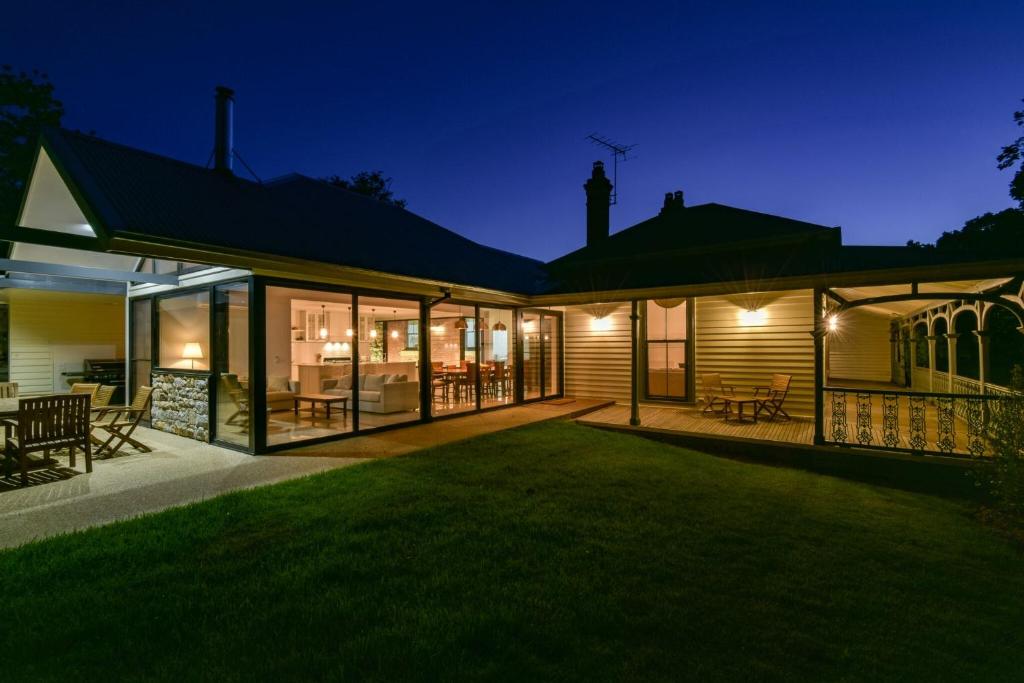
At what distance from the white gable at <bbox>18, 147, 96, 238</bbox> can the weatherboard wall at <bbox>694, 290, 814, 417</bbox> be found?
441 inches

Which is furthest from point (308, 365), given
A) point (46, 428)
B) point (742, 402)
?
point (742, 402)

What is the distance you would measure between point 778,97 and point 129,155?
60.1ft

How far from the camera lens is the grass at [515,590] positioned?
7.96ft

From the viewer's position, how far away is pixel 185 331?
812 centimetres

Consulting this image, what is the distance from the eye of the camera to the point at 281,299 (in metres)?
11.1

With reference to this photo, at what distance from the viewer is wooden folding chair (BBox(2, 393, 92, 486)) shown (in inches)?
204

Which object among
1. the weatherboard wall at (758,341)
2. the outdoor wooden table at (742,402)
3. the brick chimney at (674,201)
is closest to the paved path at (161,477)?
the outdoor wooden table at (742,402)

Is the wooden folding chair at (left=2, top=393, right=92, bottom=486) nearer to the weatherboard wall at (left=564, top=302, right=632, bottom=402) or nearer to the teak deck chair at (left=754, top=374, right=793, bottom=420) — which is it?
the weatherboard wall at (left=564, top=302, right=632, bottom=402)

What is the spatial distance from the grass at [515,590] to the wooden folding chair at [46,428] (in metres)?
2.34

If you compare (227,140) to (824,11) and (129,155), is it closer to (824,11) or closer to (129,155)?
(129,155)

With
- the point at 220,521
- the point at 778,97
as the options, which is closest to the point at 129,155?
the point at 220,521

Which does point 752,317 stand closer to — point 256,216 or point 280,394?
point 256,216

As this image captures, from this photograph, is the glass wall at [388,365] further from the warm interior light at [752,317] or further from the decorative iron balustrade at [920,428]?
the decorative iron balustrade at [920,428]

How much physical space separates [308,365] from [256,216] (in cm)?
492
